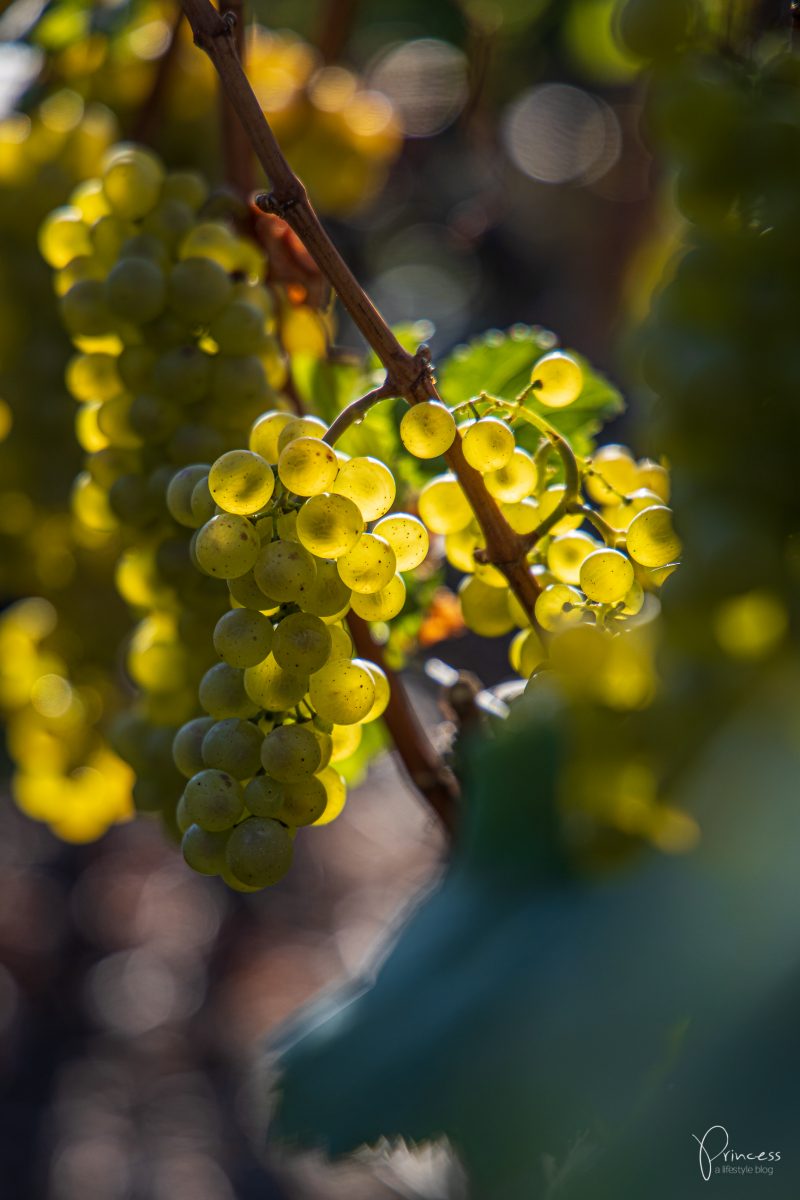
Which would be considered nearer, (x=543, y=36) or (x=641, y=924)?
(x=641, y=924)

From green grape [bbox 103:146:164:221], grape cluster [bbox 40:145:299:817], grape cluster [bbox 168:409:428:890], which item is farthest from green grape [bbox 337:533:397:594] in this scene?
green grape [bbox 103:146:164:221]

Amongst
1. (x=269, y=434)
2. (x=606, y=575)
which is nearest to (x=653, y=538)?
(x=606, y=575)

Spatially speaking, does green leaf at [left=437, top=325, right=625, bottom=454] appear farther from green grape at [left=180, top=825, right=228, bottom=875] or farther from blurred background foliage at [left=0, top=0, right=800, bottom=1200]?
green grape at [left=180, top=825, right=228, bottom=875]

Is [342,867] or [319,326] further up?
[319,326]

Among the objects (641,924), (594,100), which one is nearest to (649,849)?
(641,924)

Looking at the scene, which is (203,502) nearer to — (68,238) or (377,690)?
(377,690)

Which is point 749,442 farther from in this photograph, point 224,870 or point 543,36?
point 543,36
